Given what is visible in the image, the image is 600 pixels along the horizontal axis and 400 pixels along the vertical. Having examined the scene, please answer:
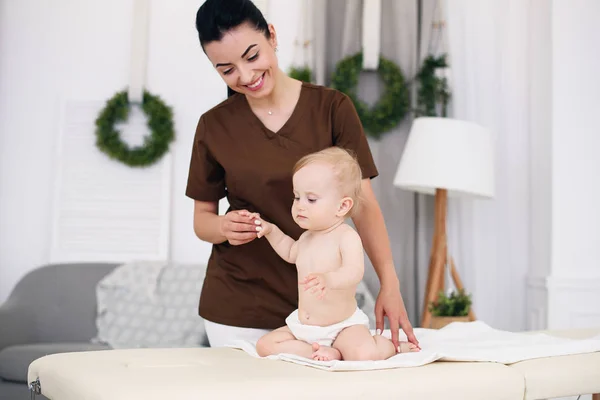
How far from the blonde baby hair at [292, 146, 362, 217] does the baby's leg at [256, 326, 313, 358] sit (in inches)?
11.3

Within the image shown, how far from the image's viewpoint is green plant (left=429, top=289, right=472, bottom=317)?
3.09m

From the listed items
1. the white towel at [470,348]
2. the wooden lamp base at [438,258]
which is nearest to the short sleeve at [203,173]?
the white towel at [470,348]

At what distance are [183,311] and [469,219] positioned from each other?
144 centimetres

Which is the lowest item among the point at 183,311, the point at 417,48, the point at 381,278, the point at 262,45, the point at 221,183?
the point at 183,311

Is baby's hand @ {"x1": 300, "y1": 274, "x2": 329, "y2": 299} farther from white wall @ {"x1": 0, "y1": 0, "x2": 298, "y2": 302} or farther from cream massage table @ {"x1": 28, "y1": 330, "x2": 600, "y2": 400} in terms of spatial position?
white wall @ {"x1": 0, "y1": 0, "x2": 298, "y2": 302}

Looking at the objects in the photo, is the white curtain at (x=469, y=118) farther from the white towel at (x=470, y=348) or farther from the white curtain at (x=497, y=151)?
the white towel at (x=470, y=348)

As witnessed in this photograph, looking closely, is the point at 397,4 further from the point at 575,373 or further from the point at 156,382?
the point at 156,382

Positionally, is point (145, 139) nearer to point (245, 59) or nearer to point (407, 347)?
point (245, 59)

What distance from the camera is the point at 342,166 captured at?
142 cm

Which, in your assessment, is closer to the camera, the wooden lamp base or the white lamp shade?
the white lamp shade

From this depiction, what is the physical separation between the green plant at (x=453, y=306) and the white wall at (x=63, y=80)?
1417 millimetres

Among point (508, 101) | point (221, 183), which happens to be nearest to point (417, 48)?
point (508, 101)

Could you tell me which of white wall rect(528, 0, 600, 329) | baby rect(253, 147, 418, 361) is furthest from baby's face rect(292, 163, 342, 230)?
white wall rect(528, 0, 600, 329)

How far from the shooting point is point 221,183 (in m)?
1.65
